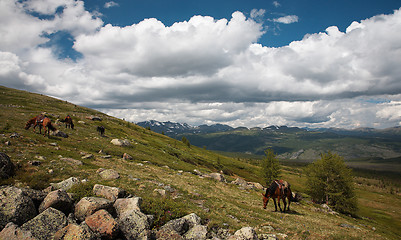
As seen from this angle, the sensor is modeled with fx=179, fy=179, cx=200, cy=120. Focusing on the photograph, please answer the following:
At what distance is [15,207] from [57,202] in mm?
1792

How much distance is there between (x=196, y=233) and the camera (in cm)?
1198

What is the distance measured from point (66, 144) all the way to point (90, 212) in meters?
28.8

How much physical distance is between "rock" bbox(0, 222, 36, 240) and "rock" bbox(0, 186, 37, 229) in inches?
35.7

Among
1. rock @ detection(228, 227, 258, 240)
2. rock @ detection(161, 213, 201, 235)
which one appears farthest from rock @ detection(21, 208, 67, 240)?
rock @ detection(228, 227, 258, 240)

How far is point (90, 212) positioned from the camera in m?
10.9

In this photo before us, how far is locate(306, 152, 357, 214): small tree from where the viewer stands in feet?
182

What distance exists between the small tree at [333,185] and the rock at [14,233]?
230ft

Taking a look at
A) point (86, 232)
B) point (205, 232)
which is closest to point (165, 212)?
point (205, 232)

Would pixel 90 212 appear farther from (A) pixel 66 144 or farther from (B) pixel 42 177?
(A) pixel 66 144

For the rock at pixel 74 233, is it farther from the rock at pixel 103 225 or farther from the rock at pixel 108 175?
the rock at pixel 108 175

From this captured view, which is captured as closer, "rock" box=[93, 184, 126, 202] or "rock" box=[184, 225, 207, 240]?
"rock" box=[184, 225, 207, 240]

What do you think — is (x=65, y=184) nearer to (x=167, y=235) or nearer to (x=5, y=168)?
(x=5, y=168)

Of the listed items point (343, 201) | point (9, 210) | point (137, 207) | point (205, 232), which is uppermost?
point (9, 210)

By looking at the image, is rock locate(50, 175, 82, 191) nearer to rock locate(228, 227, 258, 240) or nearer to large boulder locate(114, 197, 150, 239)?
large boulder locate(114, 197, 150, 239)
